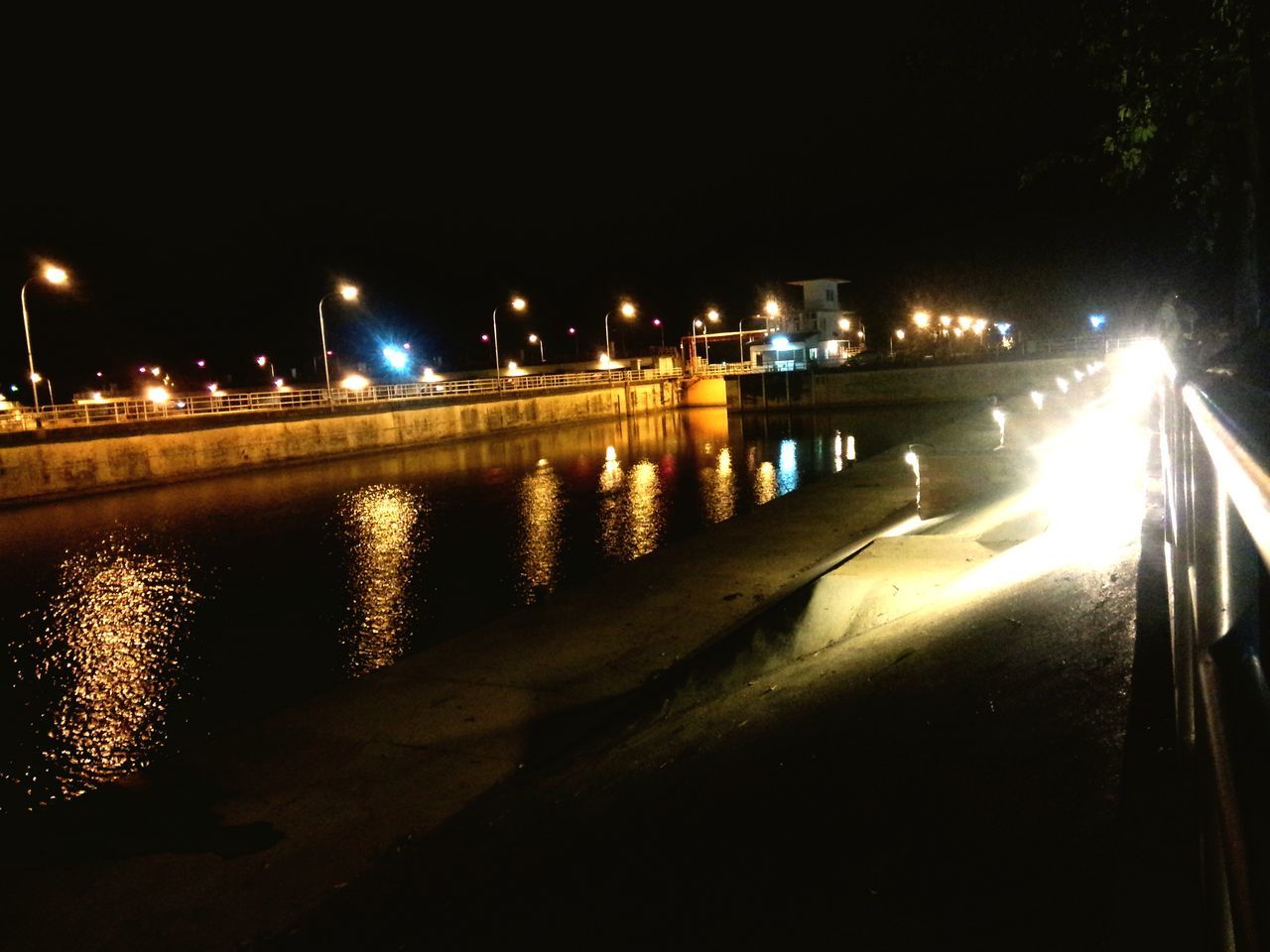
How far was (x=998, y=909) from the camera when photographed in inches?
127

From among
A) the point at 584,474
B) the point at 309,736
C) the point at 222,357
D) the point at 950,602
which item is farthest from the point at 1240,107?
the point at 222,357

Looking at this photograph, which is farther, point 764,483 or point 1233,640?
point 764,483

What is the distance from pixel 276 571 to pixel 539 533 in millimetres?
6400

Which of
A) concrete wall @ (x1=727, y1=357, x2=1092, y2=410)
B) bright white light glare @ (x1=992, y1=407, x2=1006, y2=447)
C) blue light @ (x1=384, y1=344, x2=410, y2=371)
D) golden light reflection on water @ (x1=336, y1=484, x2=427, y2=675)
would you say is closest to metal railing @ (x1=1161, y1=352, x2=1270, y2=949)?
golden light reflection on water @ (x1=336, y1=484, x2=427, y2=675)

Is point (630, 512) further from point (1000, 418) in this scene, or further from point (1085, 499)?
point (1085, 499)

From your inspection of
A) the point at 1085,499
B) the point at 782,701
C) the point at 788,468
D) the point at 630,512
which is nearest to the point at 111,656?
the point at 782,701

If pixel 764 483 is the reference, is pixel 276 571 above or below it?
above

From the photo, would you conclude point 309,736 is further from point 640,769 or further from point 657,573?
point 657,573

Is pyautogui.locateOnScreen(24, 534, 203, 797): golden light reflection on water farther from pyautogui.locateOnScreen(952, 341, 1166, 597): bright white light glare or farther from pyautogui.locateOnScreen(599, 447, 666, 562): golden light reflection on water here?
pyautogui.locateOnScreen(952, 341, 1166, 597): bright white light glare

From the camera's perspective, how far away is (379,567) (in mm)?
20109

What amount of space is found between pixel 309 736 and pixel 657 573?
6.46m

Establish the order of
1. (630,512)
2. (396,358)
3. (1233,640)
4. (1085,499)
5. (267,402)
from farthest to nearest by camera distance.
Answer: (396,358)
(267,402)
(630,512)
(1085,499)
(1233,640)

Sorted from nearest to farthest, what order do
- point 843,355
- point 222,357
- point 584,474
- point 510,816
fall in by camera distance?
point 510,816 → point 584,474 → point 843,355 → point 222,357

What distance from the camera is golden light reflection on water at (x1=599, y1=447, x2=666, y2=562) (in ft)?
67.9
